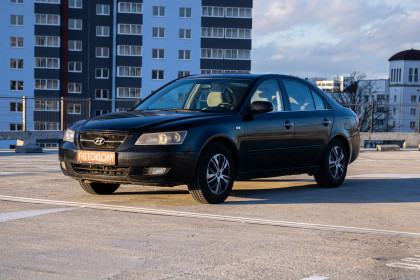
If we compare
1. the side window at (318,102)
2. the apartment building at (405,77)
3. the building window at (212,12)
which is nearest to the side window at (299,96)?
the side window at (318,102)

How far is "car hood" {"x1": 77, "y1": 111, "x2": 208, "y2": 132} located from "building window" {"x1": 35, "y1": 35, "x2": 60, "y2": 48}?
278ft

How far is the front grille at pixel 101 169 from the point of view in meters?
7.88

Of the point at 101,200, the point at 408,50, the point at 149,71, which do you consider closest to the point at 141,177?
the point at 101,200

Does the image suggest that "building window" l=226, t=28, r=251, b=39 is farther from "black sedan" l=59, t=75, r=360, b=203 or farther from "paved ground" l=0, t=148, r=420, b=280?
"paved ground" l=0, t=148, r=420, b=280

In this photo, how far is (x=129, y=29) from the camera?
93.5 metres

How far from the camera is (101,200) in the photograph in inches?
328

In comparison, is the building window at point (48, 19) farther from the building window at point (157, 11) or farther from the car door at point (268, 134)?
the car door at point (268, 134)

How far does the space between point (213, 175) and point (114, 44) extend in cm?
8684

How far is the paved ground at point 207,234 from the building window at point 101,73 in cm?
8428

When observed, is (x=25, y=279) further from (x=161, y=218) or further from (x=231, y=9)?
(x=231, y=9)

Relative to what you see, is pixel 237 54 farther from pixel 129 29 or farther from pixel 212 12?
pixel 129 29

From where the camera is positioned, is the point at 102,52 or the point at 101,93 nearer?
the point at 102,52

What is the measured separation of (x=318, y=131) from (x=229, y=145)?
1.99 meters

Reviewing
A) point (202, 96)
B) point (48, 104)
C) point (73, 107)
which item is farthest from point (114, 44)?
point (202, 96)
